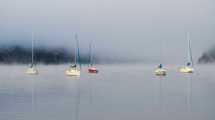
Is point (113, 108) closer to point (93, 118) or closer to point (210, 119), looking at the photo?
point (93, 118)

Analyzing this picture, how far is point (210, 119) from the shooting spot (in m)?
21.3

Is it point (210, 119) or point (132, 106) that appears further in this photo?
point (132, 106)

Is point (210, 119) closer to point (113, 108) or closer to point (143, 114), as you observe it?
point (143, 114)

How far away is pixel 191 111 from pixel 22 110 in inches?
317

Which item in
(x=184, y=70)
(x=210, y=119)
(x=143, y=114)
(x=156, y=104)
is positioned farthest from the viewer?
(x=184, y=70)

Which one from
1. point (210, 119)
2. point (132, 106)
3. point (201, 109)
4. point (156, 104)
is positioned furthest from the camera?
point (156, 104)

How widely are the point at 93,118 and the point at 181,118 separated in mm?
3722

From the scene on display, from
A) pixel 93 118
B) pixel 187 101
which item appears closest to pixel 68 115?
pixel 93 118

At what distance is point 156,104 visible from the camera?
2900cm

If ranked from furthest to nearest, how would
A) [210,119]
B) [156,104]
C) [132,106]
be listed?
[156,104] → [132,106] → [210,119]

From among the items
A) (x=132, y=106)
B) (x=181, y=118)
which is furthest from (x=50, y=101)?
(x=181, y=118)

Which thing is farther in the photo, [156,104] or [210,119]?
[156,104]

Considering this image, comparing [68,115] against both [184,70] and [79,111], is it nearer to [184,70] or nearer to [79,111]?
[79,111]

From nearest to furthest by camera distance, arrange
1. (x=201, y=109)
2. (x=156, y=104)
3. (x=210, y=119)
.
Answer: (x=210, y=119) → (x=201, y=109) → (x=156, y=104)
